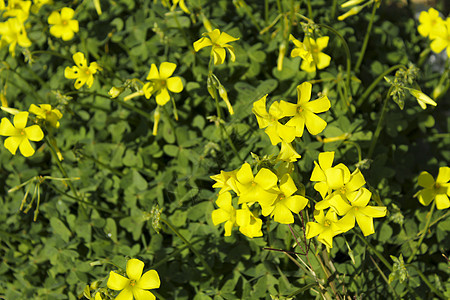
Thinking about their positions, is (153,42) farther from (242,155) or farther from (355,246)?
(355,246)

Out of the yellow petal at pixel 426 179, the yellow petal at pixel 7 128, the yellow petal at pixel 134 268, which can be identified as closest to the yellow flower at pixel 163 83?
the yellow petal at pixel 7 128

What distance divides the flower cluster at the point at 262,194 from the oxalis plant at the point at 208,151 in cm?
10

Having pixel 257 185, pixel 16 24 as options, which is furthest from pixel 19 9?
pixel 257 185

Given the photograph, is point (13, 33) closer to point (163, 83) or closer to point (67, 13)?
point (67, 13)

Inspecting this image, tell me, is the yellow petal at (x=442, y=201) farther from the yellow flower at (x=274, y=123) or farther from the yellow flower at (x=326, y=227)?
the yellow flower at (x=274, y=123)

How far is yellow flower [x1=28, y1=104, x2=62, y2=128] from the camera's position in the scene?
1.82m

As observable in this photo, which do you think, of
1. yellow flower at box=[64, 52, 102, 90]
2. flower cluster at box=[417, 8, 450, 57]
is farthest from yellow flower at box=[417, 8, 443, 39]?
yellow flower at box=[64, 52, 102, 90]

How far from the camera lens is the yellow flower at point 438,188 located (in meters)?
1.83

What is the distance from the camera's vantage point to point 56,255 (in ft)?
7.46

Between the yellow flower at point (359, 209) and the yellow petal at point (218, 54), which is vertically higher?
the yellow petal at point (218, 54)

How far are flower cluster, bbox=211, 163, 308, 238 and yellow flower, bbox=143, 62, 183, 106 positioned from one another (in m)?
0.56

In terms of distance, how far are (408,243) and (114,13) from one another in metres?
2.26

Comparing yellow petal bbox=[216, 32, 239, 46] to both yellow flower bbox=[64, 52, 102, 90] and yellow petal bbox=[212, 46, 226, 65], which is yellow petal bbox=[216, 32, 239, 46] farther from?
yellow flower bbox=[64, 52, 102, 90]

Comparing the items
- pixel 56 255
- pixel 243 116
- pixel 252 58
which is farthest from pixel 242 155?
pixel 56 255
